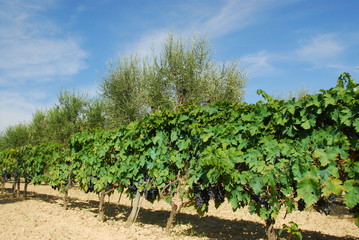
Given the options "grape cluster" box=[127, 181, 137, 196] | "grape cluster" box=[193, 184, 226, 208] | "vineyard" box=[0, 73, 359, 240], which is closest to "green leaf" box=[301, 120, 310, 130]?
"vineyard" box=[0, 73, 359, 240]

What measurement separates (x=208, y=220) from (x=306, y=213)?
3643 mm

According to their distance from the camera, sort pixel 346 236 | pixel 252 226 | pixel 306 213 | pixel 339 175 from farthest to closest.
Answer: pixel 306 213 → pixel 252 226 → pixel 346 236 → pixel 339 175

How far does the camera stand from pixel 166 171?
5625 millimetres

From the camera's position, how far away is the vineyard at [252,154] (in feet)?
11.5

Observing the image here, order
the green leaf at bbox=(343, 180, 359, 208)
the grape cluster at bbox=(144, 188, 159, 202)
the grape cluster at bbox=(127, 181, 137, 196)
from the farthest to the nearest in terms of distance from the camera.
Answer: the grape cluster at bbox=(127, 181, 137, 196) → the grape cluster at bbox=(144, 188, 159, 202) → the green leaf at bbox=(343, 180, 359, 208)

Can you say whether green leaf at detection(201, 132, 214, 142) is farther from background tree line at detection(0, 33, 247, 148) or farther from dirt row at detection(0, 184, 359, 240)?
background tree line at detection(0, 33, 247, 148)

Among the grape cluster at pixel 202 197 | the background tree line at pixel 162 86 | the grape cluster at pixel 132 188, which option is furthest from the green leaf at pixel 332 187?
the background tree line at pixel 162 86

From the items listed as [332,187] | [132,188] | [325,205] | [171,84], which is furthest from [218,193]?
[171,84]

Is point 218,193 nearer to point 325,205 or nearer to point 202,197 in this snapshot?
point 202,197

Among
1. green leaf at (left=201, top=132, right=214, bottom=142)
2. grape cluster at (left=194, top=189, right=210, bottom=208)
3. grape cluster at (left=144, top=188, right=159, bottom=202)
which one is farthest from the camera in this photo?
grape cluster at (left=144, top=188, right=159, bottom=202)

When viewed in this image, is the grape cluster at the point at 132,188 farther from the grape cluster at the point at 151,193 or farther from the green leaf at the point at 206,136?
the green leaf at the point at 206,136

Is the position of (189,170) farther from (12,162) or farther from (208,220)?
(12,162)

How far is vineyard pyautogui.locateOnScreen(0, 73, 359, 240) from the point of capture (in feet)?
11.5

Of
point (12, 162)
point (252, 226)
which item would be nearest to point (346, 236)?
point (252, 226)
